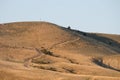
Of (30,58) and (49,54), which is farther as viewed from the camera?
(49,54)

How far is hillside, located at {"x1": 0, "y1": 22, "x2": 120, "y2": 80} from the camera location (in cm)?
4953

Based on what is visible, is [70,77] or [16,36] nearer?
[70,77]

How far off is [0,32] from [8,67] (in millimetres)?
40130

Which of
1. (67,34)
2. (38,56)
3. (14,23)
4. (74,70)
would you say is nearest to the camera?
(74,70)

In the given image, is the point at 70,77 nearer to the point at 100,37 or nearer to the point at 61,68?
the point at 61,68

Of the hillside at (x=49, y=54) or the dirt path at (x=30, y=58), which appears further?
the dirt path at (x=30, y=58)

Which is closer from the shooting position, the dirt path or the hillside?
the hillside

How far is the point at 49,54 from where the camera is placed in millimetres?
71812

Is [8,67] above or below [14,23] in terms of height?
below

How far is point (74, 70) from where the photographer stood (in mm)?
56688

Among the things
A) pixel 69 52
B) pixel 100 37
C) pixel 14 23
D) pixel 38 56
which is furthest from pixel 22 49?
pixel 100 37

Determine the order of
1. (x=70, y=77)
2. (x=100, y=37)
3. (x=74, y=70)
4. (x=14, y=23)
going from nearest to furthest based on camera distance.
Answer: (x=70, y=77)
(x=74, y=70)
(x=14, y=23)
(x=100, y=37)

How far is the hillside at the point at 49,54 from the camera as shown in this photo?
1950 inches

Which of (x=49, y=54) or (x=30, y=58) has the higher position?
(x=49, y=54)
